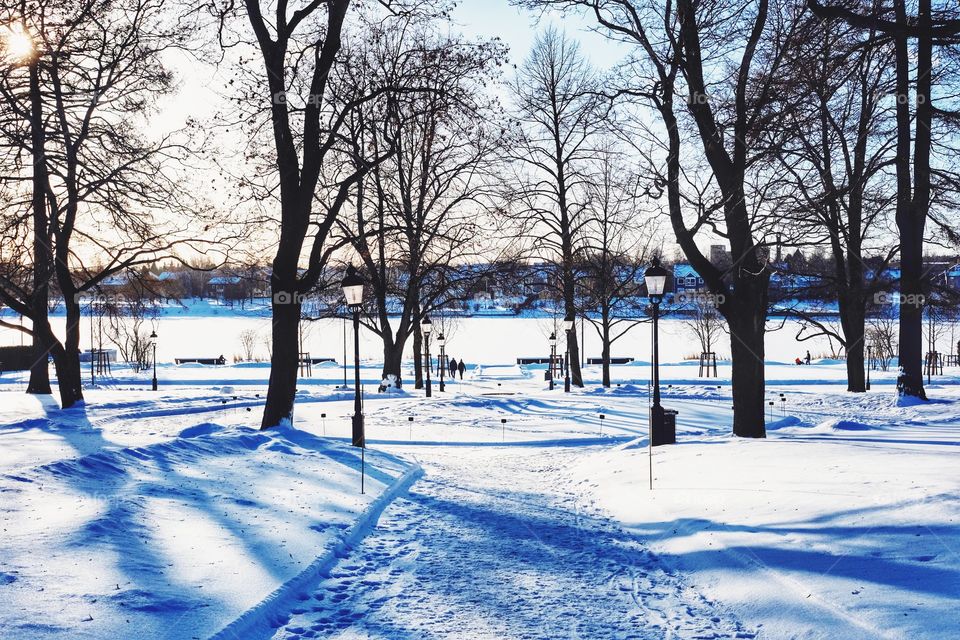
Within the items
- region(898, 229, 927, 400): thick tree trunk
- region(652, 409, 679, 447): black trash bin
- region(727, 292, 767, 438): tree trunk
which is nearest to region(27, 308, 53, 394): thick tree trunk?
region(652, 409, 679, 447): black trash bin

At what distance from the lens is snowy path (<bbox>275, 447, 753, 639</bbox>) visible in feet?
17.3

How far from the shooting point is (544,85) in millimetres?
34312

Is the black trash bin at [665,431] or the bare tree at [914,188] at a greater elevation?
the bare tree at [914,188]

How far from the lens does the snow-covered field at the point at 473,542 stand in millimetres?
5125

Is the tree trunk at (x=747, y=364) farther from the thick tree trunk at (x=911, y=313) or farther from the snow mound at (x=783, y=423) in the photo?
the thick tree trunk at (x=911, y=313)

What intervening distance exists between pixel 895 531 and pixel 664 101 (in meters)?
11.3

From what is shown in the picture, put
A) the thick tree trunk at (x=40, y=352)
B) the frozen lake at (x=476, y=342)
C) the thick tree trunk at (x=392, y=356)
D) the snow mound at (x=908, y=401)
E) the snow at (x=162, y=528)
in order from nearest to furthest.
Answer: the snow at (x=162, y=528), the snow mound at (x=908, y=401), the thick tree trunk at (x=40, y=352), the thick tree trunk at (x=392, y=356), the frozen lake at (x=476, y=342)

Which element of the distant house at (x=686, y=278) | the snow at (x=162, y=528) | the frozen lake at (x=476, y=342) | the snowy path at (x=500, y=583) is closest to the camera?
the snow at (x=162, y=528)

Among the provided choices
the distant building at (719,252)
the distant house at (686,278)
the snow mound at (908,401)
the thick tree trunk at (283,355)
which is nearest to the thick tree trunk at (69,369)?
the thick tree trunk at (283,355)

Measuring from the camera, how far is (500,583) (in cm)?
625

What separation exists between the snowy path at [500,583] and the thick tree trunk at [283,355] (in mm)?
6500

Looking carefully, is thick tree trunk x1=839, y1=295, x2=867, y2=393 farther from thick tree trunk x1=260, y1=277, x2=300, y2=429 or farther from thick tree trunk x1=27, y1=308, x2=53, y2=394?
A: thick tree trunk x1=27, y1=308, x2=53, y2=394

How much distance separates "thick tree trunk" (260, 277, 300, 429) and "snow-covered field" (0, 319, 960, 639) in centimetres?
195

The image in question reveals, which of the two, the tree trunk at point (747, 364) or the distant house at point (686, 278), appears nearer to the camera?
the tree trunk at point (747, 364)
